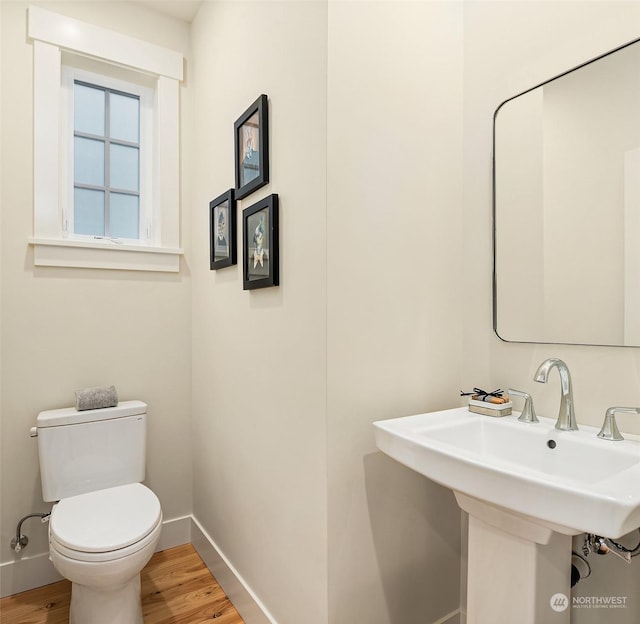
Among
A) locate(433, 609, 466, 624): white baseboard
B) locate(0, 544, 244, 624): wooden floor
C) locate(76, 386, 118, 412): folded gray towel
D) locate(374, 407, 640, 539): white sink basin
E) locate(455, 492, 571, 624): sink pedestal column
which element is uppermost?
locate(374, 407, 640, 539): white sink basin

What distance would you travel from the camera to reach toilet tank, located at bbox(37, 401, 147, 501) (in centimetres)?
178

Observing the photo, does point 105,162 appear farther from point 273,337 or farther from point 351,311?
point 351,311

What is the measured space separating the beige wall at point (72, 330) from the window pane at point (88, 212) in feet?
0.70

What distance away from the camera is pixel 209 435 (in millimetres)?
2066

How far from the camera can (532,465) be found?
1137 millimetres

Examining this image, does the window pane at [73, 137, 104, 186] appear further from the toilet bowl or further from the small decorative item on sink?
the small decorative item on sink

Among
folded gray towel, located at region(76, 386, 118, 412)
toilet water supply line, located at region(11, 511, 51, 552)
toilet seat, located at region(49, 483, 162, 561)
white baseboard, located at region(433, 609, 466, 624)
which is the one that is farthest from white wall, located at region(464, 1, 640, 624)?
toilet water supply line, located at region(11, 511, 51, 552)

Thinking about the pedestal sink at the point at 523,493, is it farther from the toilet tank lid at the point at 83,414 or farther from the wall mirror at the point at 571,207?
the toilet tank lid at the point at 83,414

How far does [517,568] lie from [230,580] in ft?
4.15

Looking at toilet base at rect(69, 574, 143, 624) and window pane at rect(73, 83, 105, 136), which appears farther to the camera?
window pane at rect(73, 83, 105, 136)

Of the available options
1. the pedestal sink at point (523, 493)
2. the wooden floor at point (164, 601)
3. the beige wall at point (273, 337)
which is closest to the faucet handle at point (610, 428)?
the pedestal sink at point (523, 493)

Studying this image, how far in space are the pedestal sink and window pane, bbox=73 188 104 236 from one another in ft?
5.86

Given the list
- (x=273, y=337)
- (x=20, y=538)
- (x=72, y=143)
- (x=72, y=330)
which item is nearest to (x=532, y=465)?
(x=273, y=337)

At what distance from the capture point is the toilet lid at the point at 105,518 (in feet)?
4.62
